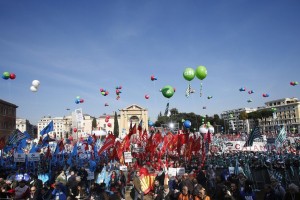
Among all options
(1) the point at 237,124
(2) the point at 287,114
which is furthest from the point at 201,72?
(1) the point at 237,124

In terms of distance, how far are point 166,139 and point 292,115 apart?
399ft

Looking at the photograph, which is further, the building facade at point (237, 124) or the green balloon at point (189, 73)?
the building facade at point (237, 124)

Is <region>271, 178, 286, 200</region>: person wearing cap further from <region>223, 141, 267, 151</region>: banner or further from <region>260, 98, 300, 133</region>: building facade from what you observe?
<region>260, 98, 300, 133</region>: building facade

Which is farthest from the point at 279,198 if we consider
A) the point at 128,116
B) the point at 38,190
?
the point at 128,116

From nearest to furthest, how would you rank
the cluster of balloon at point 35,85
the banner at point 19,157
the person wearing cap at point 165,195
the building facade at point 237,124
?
the person wearing cap at point 165,195 < the banner at point 19,157 < the cluster of balloon at point 35,85 < the building facade at point 237,124

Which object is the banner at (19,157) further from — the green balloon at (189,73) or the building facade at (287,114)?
the building facade at (287,114)

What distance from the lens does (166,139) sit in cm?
2105

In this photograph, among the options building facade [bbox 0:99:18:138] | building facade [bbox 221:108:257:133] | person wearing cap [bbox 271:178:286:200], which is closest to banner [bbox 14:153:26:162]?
person wearing cap [bbox 271:178:286:200]

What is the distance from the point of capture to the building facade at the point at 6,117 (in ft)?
220

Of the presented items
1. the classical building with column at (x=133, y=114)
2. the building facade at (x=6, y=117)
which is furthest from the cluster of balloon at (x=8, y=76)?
the classical building with column at (x=133, y=114)

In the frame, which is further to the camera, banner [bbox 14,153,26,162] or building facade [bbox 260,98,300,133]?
building facade [bbox 260,98,300,133]

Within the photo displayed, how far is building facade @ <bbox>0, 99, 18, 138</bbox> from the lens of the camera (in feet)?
220

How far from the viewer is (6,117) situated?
7025 cm

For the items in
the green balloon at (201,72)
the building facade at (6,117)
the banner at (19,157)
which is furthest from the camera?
the building facade at (6,117)
